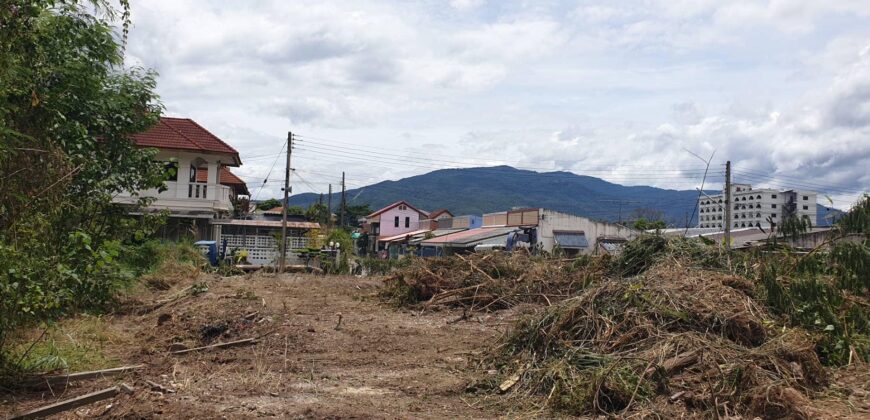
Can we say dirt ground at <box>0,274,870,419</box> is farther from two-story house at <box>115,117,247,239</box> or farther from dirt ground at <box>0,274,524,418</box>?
two-story house at <box>115,117,247,239</box>

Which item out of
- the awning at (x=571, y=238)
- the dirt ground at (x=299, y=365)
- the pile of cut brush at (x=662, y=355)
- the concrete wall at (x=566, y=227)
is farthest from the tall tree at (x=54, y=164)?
the concrete wall at (x=566, y=227)

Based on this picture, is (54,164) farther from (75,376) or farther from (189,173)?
(189,173)

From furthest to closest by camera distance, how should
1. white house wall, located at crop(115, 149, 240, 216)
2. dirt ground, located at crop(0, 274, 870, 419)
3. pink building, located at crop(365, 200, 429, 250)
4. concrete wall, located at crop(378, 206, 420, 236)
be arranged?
concrete wall, located at crop(378, 206, 420, 236), pink building, located at crop(365, 200, 429, 250), white house wall, located at crop(115, 149, 240, 216), dirt ground, located at crop(0, 274, 870, 419)

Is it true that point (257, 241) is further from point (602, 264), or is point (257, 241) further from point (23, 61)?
point (23, 61)

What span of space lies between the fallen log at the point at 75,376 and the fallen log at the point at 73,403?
55 cm

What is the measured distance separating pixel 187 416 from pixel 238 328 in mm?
4498

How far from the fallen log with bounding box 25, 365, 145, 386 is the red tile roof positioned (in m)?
19.2

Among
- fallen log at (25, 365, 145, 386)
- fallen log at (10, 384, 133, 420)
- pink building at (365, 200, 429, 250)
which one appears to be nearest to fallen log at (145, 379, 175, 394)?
fallen log at (10, 384, 133, 420)

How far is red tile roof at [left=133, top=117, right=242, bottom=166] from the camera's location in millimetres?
26000

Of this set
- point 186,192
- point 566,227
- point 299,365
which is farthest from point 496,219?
point 299,365

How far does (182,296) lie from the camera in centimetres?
1359

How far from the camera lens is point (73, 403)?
20.3 feet

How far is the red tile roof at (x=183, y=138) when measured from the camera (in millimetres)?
26000

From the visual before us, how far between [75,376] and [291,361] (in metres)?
2.50
